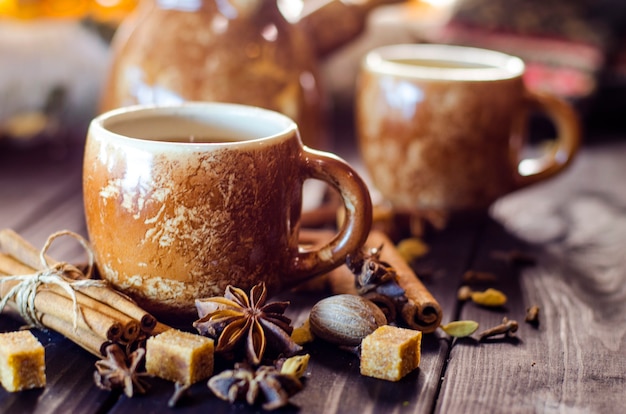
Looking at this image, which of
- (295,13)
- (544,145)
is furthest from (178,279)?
(544,145)

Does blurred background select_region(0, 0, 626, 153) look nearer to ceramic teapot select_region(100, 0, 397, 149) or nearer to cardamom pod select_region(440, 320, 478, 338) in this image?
ceramic teapot select_region(100, 0, 397, 149)

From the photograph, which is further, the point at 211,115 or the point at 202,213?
the point at 211,115

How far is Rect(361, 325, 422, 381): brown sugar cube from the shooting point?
72cm

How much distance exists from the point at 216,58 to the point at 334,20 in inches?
10.5

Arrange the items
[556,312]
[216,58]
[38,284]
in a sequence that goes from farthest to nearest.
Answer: [216,58], [556,312], [38,284]

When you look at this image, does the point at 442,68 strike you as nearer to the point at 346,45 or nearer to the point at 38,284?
the point at 346,45

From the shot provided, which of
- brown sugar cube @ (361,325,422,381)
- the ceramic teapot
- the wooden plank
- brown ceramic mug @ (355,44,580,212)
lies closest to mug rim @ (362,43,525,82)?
brown ceramic mug @ (355,44,580,212)

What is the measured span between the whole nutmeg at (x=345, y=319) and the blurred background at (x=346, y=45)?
512mm

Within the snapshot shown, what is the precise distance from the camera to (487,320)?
874mm

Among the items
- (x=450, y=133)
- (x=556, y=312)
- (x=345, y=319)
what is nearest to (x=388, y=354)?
(x=345, y=319)

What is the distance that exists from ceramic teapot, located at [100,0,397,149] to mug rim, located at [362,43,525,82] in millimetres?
125

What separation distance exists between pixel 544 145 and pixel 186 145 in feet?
3.57

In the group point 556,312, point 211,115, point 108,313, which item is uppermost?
point 211,115

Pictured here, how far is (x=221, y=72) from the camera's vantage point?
1.07 m
